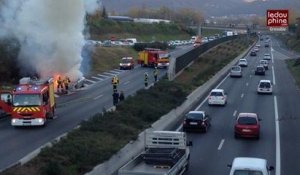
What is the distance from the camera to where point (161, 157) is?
78.0ft

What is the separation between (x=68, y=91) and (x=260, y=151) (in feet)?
96.4

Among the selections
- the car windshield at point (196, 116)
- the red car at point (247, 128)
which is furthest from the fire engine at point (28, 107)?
the red car at point (247, 128)

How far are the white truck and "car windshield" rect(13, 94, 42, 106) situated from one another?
10983 millimetres

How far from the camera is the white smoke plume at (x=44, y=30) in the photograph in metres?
60.4

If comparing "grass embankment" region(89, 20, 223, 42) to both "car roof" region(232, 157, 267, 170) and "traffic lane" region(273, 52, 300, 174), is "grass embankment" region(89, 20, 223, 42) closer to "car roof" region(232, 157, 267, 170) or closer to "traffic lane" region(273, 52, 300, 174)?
"traffic lane" region(273, 52, 300, 174)

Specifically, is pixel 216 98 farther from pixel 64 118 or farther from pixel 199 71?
pixel 199 71

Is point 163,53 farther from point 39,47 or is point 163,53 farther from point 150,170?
point 150,170

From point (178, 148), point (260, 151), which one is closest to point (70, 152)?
point (178, 148)

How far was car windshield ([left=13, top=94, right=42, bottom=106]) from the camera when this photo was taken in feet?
120

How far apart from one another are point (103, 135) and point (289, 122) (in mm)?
15598

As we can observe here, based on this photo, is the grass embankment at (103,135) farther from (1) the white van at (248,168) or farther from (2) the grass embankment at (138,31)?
(2) the grass embankment at (138,31)

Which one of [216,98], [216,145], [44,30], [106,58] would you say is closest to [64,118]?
[216,145]

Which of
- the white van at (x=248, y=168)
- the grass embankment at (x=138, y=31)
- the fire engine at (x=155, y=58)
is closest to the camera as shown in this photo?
the white van at (x=248, y=168)

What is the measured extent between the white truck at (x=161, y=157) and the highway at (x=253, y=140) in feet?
4.23
